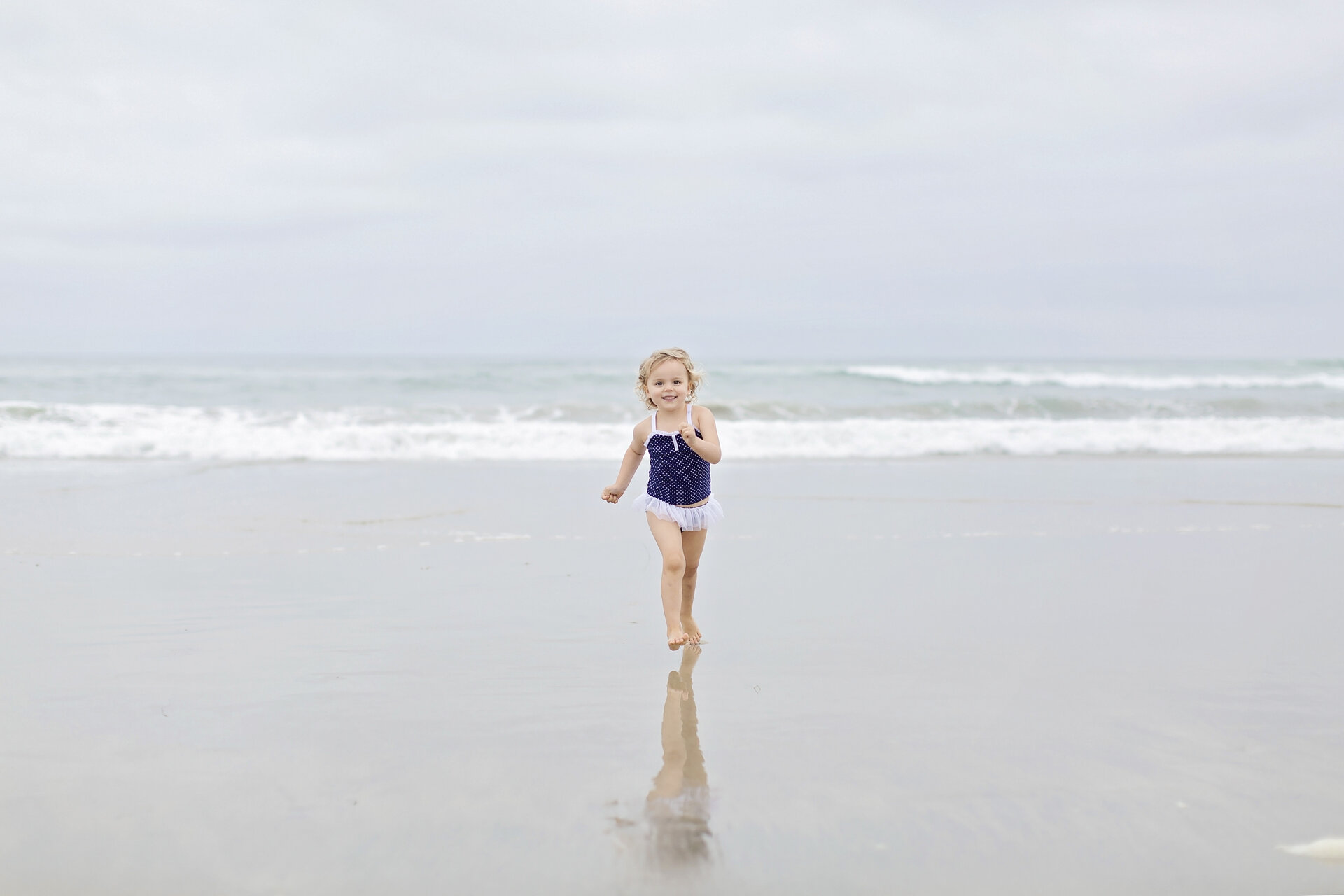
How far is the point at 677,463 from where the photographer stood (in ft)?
14.1

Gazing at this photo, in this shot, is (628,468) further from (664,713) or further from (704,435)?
(664,713)

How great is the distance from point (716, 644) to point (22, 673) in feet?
8.53

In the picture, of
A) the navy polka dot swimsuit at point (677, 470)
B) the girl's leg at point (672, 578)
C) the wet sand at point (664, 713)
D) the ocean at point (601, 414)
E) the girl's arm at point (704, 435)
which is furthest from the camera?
Answer: the ocean at point (601, 414)

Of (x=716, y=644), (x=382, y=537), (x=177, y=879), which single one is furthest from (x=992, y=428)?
(x=177, y=879)

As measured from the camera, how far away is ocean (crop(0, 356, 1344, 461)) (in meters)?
12.6

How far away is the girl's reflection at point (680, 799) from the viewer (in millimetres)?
2230

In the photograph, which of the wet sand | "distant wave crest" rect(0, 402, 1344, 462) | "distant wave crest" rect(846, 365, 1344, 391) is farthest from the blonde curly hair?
"distant wave crest" rect(846, 365, 1344, 391)

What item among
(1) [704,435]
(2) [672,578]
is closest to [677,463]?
(1) [704,435]

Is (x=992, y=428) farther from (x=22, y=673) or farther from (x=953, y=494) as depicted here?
(x=22, y=673)

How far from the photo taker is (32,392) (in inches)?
918

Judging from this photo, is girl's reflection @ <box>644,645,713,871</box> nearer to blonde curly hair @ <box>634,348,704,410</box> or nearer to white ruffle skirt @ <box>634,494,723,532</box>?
white ruffle skirt @ <box>634,494,723,532</box>

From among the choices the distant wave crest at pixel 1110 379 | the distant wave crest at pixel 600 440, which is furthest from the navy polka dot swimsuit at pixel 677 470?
the distant wave crest at pixel 1110 379

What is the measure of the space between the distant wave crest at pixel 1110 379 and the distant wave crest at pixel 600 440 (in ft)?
49.4

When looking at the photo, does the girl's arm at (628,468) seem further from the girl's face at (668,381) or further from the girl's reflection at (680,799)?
the girl's reflection at (680,799)
